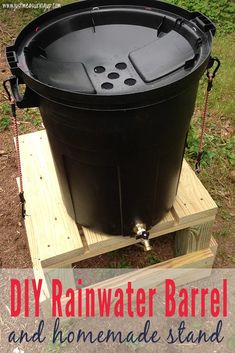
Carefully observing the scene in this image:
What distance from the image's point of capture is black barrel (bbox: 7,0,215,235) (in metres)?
1.15

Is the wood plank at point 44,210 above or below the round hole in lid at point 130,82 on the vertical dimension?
below

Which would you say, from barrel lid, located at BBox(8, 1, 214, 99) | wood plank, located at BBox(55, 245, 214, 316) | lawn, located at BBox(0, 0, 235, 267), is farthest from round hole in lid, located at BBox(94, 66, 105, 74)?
lawn, located at BBox(0, 0, 235, 267)

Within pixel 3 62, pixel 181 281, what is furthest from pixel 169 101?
pixel 3 62

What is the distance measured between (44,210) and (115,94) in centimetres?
83

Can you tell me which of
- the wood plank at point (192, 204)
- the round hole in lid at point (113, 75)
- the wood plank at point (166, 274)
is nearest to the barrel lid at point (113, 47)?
the round hole in lid at point (113, 75)

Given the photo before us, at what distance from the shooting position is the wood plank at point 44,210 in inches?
61.6

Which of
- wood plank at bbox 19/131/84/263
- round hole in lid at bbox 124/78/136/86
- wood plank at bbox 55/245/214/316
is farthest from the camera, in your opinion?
wood plank at bbox 55/245/214/316

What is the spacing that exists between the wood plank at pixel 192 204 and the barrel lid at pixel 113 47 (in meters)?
0.64

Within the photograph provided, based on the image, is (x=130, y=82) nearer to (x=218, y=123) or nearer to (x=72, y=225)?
(x=72, y=225)

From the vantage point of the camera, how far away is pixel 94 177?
1375 mm

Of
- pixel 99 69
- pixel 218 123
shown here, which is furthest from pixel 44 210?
pixel 218 123

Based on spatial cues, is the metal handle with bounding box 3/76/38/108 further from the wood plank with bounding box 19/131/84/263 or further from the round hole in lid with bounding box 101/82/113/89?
the wood plank with bounding box 19/131/84/263

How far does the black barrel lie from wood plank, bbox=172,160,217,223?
0.09m

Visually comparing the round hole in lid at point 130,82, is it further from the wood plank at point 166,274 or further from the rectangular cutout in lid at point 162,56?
the wood plank at point 166,274
